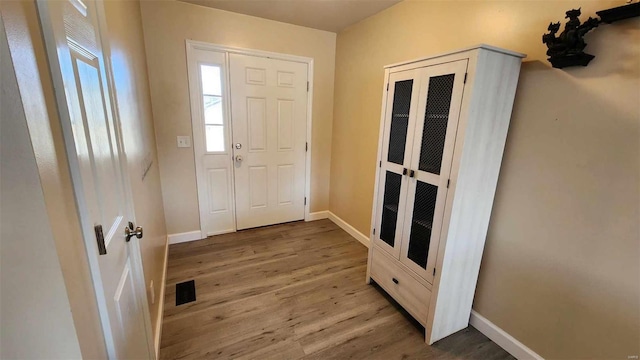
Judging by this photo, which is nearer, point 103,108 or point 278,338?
point 103,108

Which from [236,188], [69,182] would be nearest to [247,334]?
[69,182]

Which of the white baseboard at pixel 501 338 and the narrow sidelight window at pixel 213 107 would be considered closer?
the white baseboard at pixel 501 338

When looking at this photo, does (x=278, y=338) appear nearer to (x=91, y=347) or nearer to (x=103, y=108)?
(x=91, y=347)

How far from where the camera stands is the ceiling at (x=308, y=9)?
2416 mm

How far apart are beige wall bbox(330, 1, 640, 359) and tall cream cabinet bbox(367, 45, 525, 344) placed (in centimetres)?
11

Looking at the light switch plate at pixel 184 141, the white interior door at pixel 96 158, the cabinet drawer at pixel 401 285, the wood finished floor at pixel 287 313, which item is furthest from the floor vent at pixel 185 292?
the cabinet drawer at pixel 401 285

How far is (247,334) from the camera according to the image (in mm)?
1739

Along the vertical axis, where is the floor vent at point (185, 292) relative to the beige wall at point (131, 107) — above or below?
below

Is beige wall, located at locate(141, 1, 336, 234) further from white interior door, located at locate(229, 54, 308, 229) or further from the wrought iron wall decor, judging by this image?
the wrought iron wall decor

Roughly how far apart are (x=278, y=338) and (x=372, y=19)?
2.97 m

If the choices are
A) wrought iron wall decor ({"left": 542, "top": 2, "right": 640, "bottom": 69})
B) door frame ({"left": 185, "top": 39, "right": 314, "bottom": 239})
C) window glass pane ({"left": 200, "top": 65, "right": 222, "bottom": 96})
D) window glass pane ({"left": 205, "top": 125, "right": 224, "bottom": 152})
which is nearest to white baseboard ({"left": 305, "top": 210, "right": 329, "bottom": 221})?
door frame ({"left": 185, "top": 39, "right": 314, "bottom": 239})

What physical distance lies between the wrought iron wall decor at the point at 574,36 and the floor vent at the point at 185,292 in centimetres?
279

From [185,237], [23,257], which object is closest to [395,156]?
[23,257]

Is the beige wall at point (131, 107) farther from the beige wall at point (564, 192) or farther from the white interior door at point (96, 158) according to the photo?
the beige wall at point (564, 192)
